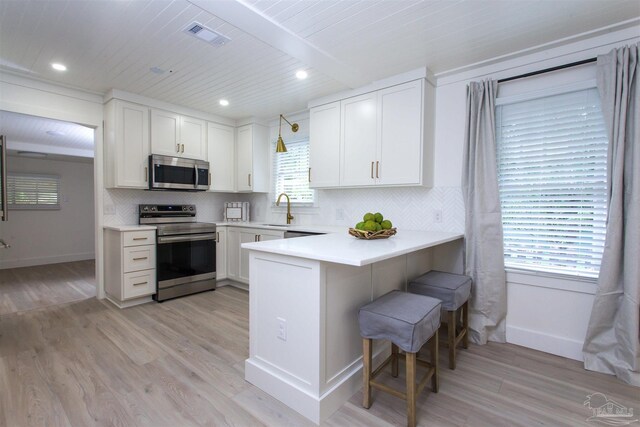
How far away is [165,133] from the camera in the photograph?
3906mm

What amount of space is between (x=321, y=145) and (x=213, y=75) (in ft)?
4.39

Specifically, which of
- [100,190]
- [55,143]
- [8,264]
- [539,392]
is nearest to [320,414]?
[539,392]

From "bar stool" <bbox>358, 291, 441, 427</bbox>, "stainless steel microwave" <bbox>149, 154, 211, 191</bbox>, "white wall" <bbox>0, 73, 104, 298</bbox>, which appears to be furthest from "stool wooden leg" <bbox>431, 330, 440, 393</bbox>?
"white wall" <bbox>0, 73, 104, 298</bbox>

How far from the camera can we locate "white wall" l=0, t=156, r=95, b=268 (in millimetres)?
5773

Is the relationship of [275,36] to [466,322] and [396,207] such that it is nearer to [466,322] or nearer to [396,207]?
[396,207]

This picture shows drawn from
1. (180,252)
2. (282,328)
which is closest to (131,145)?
(180,252)

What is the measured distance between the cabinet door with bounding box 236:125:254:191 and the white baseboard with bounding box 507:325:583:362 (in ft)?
11.7

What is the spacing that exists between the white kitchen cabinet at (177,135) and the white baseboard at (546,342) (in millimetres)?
4144

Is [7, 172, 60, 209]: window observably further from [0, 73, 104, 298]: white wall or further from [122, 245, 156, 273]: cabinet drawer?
[122, 245, 156, 273]: cabinet drawer

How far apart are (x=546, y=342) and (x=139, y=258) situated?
13.2 feet

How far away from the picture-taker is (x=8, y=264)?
562 centimetres

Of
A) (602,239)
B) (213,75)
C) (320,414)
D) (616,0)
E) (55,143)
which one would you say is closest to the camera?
(320,414)

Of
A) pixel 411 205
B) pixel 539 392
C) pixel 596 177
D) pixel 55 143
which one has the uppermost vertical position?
pixel 55 143

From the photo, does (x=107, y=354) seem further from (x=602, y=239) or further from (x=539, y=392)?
(x=602, y=239)
